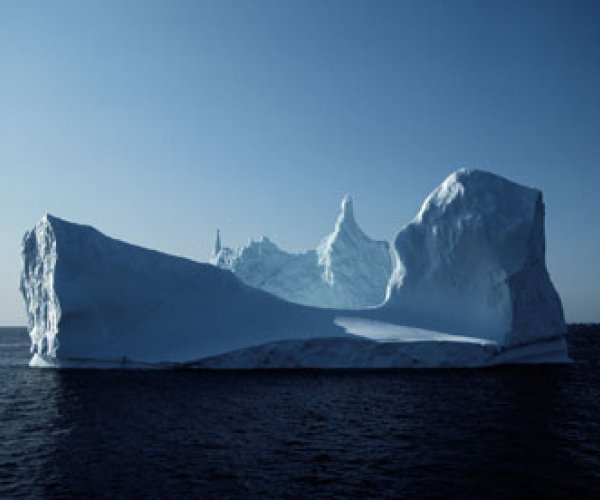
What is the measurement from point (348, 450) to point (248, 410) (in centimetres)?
592

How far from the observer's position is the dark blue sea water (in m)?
11.7

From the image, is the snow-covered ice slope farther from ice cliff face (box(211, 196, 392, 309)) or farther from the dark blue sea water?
ice cliff face (box(211, 196, 392, 309))

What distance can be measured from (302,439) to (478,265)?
884 inches

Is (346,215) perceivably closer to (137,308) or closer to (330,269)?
(330,269)

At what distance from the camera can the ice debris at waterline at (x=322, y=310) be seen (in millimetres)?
30875

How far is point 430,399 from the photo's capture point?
20.9 m

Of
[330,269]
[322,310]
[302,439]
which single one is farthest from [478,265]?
[330,269]

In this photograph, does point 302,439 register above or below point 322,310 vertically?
below

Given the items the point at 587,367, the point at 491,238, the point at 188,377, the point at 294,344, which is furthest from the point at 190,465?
the point at 587,367

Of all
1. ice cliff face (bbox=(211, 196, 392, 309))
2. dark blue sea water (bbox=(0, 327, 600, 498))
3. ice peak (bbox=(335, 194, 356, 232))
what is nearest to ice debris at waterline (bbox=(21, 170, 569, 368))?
dark blue sea water (bbox=(0, 327, 600, 498))

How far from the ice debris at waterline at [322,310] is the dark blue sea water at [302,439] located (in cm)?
526

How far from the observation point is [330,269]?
59406 mm

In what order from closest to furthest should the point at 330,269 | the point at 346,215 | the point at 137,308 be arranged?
the point at 137,308, the point at 330,269, the point at 346,215

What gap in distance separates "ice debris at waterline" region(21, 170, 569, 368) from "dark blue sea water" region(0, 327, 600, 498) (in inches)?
207
